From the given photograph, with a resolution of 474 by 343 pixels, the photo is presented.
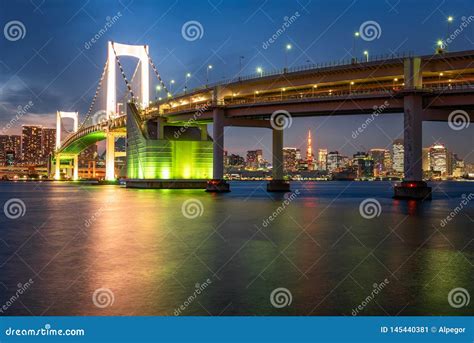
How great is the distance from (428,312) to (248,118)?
64848 millimetres

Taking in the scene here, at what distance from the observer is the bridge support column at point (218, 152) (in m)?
68.5

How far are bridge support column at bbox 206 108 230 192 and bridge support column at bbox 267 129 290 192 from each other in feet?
28.5

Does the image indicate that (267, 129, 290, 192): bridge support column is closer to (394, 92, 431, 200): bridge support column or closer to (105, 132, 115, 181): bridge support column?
(394, 92, 431, 200): bridge support column

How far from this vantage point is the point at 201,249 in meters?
17.6

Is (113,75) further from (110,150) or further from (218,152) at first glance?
(218,152)

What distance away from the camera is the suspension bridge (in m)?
49.4

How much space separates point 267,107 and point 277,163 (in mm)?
14969

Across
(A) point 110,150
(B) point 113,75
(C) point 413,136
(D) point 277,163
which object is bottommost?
(D) point 277,163

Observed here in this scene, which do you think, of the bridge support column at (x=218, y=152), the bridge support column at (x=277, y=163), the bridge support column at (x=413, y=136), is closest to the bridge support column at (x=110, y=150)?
the bridge support column at (x=218, y=152)

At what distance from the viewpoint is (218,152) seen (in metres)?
70.6

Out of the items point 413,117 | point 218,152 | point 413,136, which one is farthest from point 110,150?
point 413,117

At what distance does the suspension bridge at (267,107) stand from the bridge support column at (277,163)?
0.49 feet

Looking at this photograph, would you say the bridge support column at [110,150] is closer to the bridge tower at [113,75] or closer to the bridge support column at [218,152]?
the bridge tower at [113,75]

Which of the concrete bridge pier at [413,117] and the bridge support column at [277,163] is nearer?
the concrete bridge pier at [413,117]
